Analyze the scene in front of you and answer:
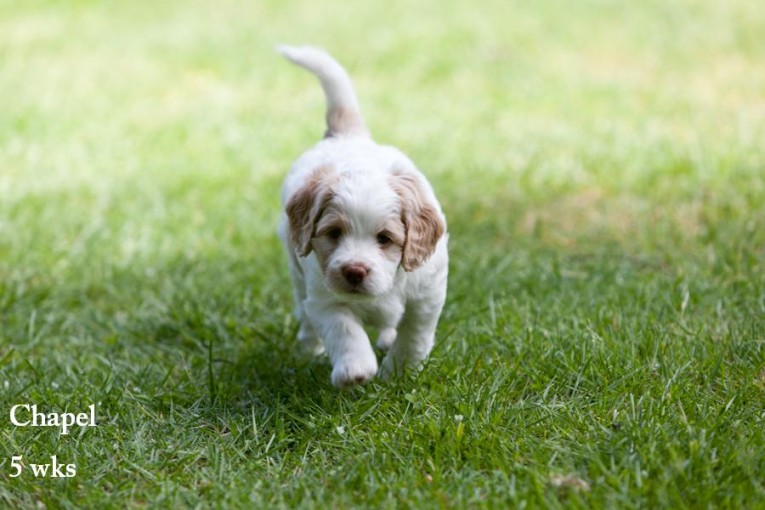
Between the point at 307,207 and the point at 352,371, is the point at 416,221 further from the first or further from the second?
the point at 352,371

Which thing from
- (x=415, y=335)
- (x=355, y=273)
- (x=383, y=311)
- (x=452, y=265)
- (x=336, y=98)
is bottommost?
(x=452, y=265)

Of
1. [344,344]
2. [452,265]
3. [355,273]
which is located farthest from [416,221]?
[452,265]

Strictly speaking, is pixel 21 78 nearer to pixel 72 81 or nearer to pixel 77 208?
pixel 72 81

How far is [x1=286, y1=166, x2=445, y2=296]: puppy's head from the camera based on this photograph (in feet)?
11.9

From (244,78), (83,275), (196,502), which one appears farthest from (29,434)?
(244,78)

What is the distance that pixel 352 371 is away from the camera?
373cm

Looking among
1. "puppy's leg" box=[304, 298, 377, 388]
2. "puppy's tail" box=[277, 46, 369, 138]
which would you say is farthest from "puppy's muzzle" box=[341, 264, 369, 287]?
"puppy's tail" box=[277, 46, 369, 138]

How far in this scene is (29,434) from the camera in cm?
380

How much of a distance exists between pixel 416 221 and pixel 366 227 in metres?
0.20

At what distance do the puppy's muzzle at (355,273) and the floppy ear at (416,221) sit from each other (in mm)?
209

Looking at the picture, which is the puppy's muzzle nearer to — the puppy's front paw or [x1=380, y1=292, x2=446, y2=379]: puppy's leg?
the puppy's front paw

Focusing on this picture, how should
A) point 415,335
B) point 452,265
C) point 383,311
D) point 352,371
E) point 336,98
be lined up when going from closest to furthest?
point 352,371, point 383,311, point 415,335, point 336,98, point 452,265

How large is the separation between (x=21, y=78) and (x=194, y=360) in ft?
21.9

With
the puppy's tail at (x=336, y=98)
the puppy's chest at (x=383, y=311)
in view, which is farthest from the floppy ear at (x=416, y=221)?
the puppy's tail at (x=336, y=98)
